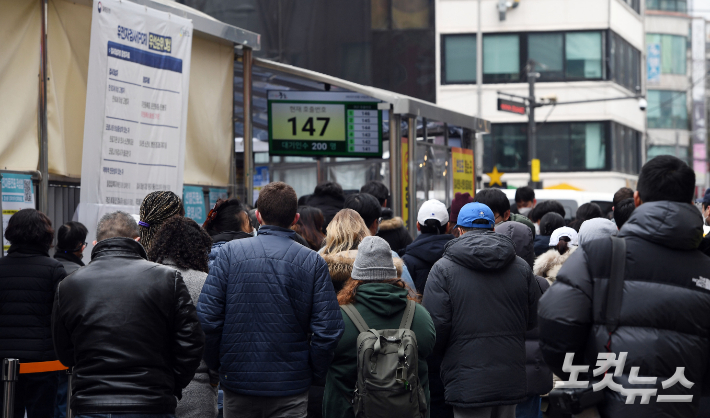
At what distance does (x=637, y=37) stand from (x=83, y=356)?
140 ft

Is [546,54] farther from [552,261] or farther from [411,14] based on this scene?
[552,261]

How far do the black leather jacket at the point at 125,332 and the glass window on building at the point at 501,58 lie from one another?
36128mm

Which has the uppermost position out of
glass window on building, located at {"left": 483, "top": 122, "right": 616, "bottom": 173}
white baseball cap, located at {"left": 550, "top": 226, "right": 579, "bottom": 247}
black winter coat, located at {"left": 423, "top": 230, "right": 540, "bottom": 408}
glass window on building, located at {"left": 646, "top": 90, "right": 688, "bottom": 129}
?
glass window on building, located at {"left": 646, "top": 90, "right": 688, "bottom": 129}

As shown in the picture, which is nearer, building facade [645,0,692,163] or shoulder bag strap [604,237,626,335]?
shoulder bag strap [604,237,626,335]

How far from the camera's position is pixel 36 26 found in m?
6.35

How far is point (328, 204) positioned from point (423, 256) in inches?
79.7

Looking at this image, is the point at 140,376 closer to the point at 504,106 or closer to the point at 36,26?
the point at 36,26

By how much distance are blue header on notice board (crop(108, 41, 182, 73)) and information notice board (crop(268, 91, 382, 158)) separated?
139 inches

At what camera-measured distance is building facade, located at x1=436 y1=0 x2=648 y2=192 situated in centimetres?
3816

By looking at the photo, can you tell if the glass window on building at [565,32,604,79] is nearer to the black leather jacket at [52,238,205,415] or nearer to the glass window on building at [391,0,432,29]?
the glass window on building at [391,0,432,29]

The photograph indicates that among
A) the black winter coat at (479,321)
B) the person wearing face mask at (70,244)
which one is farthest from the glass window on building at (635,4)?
the black winter coat at (479,321)

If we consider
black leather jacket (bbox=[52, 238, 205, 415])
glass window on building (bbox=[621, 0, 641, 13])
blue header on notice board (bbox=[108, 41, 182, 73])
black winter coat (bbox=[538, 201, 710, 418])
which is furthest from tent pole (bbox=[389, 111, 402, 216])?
glass window on building (bbox=[621, 0, 641, 13])

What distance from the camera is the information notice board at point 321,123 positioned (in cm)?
1098

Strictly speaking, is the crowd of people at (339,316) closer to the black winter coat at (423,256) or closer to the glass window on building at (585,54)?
the black winter coat at (423,256)
